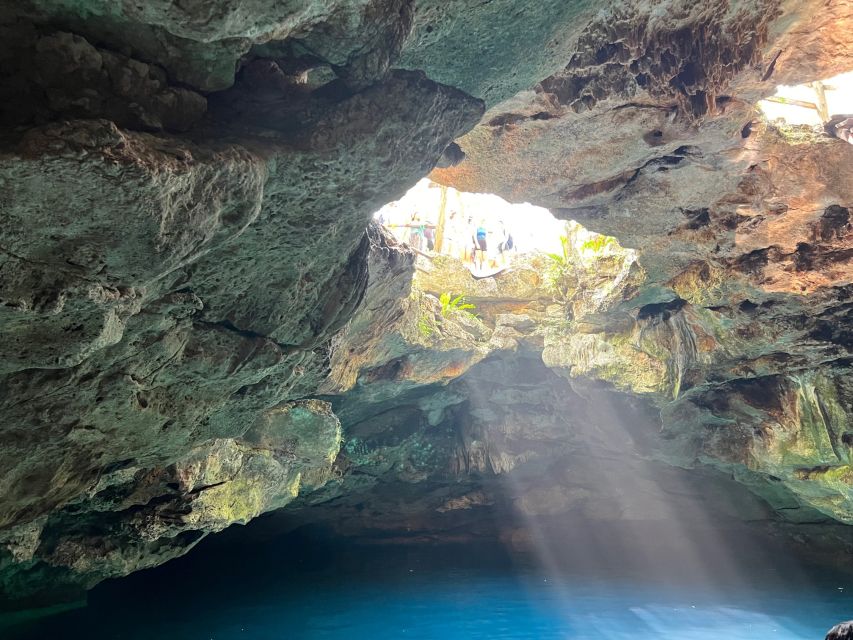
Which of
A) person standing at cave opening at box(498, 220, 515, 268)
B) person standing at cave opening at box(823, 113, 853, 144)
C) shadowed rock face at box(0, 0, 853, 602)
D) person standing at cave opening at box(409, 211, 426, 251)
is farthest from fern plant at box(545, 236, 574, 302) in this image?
person standing at cave opening at box(409, 211, 426, 251)

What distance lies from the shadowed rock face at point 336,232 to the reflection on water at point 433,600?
268cm

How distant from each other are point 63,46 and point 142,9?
1.83 ft

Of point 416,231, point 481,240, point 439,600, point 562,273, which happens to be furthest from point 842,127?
point 416,231

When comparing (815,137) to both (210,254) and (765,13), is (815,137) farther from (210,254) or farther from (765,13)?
(210,254)

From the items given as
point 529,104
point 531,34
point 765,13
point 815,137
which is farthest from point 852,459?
point 531,34

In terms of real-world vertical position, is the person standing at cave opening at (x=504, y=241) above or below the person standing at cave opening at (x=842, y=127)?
above

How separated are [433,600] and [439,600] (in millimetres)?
145

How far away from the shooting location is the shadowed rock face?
8.96 feet

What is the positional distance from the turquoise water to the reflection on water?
3 centimetres

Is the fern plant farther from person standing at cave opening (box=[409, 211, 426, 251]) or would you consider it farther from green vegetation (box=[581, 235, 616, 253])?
person standing at cave opening (box=[409, 211, 426, 251])

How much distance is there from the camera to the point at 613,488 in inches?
644

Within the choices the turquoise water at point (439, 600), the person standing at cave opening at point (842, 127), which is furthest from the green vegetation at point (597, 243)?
the turquoise water at point (439, 600)

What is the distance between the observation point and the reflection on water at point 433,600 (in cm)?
1028

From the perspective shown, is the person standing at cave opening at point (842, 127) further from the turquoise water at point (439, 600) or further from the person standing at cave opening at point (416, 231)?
the person standing at cave opening at point (416, 231)
